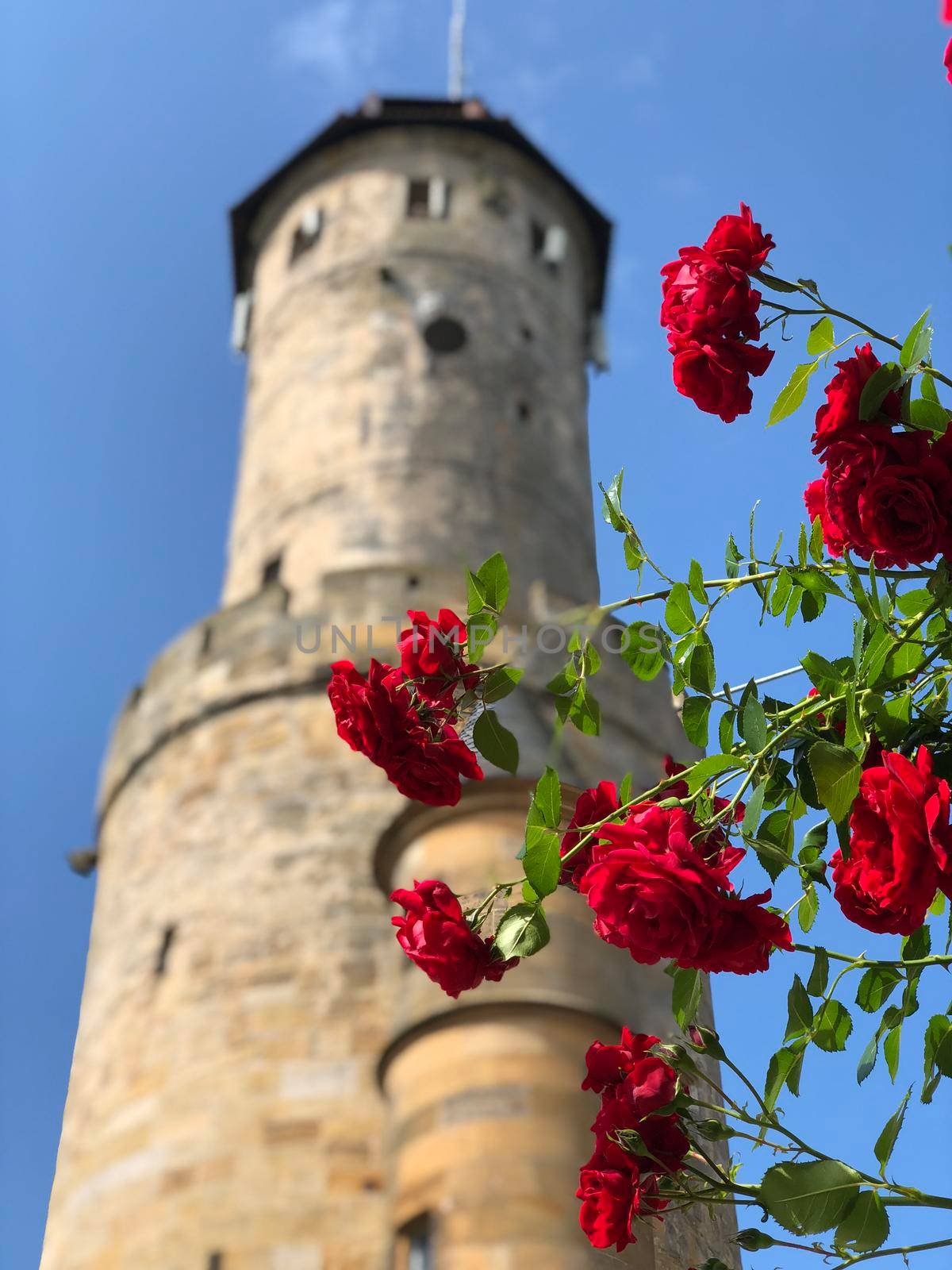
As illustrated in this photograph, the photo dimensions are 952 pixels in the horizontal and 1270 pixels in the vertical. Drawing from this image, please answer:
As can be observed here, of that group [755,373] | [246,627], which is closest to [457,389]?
[246,627]

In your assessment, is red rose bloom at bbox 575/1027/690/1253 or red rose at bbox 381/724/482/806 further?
red rose at bbox 381/724/482/806

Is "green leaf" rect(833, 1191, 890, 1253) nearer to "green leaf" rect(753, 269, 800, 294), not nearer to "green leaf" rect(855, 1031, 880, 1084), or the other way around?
"green leaf" rect(855, 1031, 880, 1084)

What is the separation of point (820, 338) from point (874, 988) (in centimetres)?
105

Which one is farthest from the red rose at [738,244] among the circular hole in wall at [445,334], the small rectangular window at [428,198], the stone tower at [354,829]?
the small rectangular window at [428,198]

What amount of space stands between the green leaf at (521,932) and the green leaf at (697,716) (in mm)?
437

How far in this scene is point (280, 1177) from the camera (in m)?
8.43

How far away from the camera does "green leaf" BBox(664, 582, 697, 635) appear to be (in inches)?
110

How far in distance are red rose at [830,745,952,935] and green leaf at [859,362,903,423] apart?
1.83 ft

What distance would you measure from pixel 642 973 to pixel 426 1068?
4.86ft

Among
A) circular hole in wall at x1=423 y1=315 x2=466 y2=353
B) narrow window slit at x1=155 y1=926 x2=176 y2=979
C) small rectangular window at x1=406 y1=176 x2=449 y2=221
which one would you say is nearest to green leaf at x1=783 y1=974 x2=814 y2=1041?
narrow window slit at x1=155 y1=926 x2=176 y2=979

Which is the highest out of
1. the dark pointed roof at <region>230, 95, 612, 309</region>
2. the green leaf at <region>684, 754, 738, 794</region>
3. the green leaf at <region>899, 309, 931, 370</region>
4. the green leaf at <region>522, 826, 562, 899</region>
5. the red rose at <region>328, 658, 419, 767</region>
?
the dark pointed roof at <region>230, 95, 612, 309</region>

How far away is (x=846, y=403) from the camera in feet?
8.01

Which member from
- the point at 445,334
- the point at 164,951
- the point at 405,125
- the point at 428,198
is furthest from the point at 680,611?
the point at 405,125

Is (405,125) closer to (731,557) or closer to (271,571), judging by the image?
(271,571)
